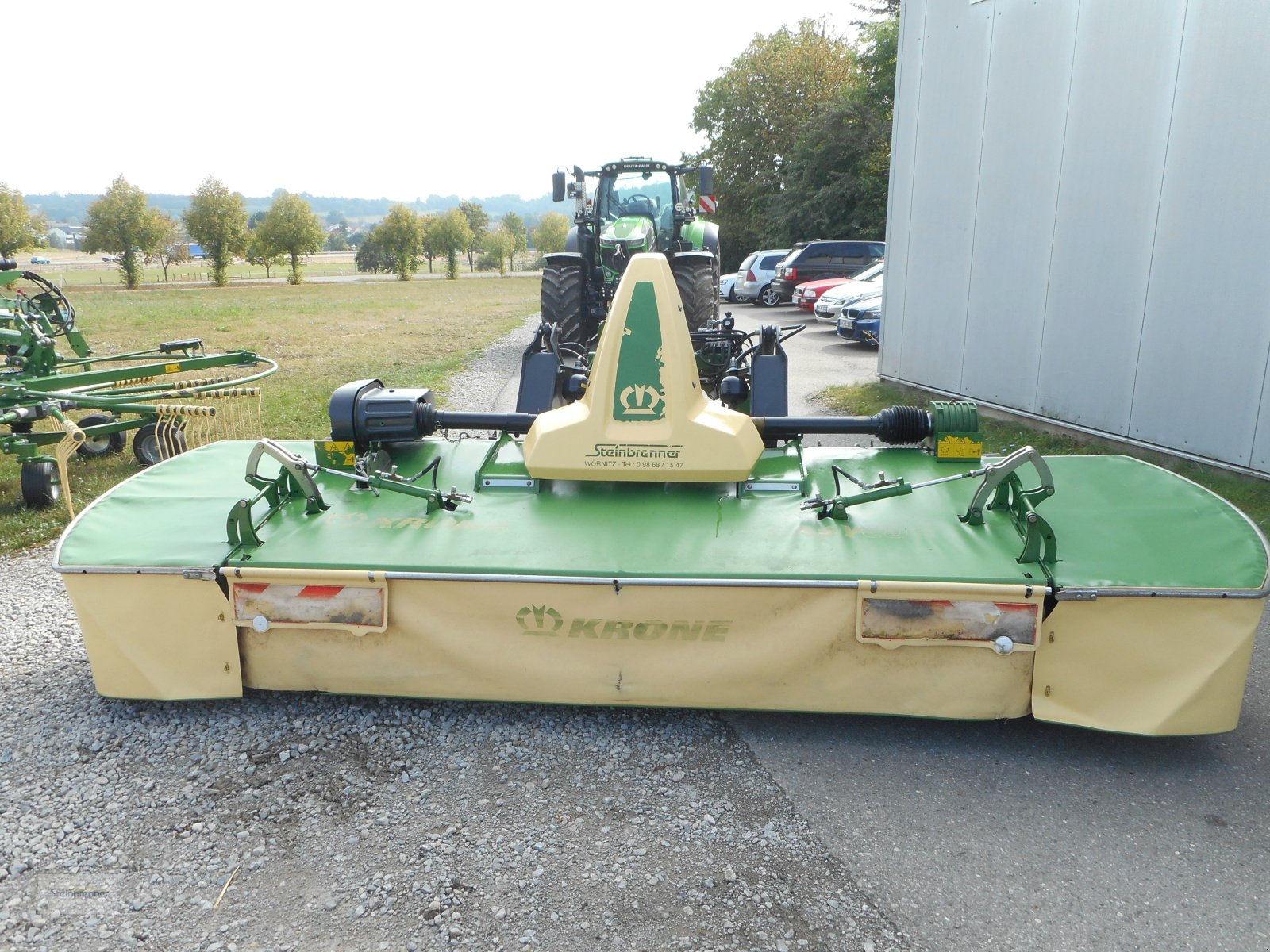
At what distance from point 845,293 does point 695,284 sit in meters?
7.21

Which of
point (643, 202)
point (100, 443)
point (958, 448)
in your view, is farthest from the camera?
point (643, 202)

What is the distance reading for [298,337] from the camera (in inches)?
728

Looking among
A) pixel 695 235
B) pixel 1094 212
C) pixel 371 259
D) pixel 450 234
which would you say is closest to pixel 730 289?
pixel 695 235

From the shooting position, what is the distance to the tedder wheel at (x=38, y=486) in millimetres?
6199

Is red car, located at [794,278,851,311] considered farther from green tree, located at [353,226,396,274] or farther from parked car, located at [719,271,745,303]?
green tree, located at [353,226,396,274]

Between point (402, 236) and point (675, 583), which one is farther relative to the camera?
point (402, 236)

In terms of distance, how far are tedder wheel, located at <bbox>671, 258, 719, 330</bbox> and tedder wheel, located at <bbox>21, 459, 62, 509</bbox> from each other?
20.5 feet

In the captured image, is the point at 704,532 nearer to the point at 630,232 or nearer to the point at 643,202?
the point at 630,232

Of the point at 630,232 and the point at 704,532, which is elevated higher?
the point at 630,232

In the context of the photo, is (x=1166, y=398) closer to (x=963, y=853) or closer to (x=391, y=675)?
(x=963, y=853)

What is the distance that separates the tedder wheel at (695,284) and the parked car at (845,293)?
19.5ft

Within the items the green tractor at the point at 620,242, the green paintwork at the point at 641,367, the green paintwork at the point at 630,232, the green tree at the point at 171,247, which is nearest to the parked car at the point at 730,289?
the green tractor at the point at 620,242

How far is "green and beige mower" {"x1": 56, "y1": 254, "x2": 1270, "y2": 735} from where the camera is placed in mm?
3127

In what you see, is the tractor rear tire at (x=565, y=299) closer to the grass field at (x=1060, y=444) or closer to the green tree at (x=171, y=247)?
the grass field at (x=1060, y=444)
